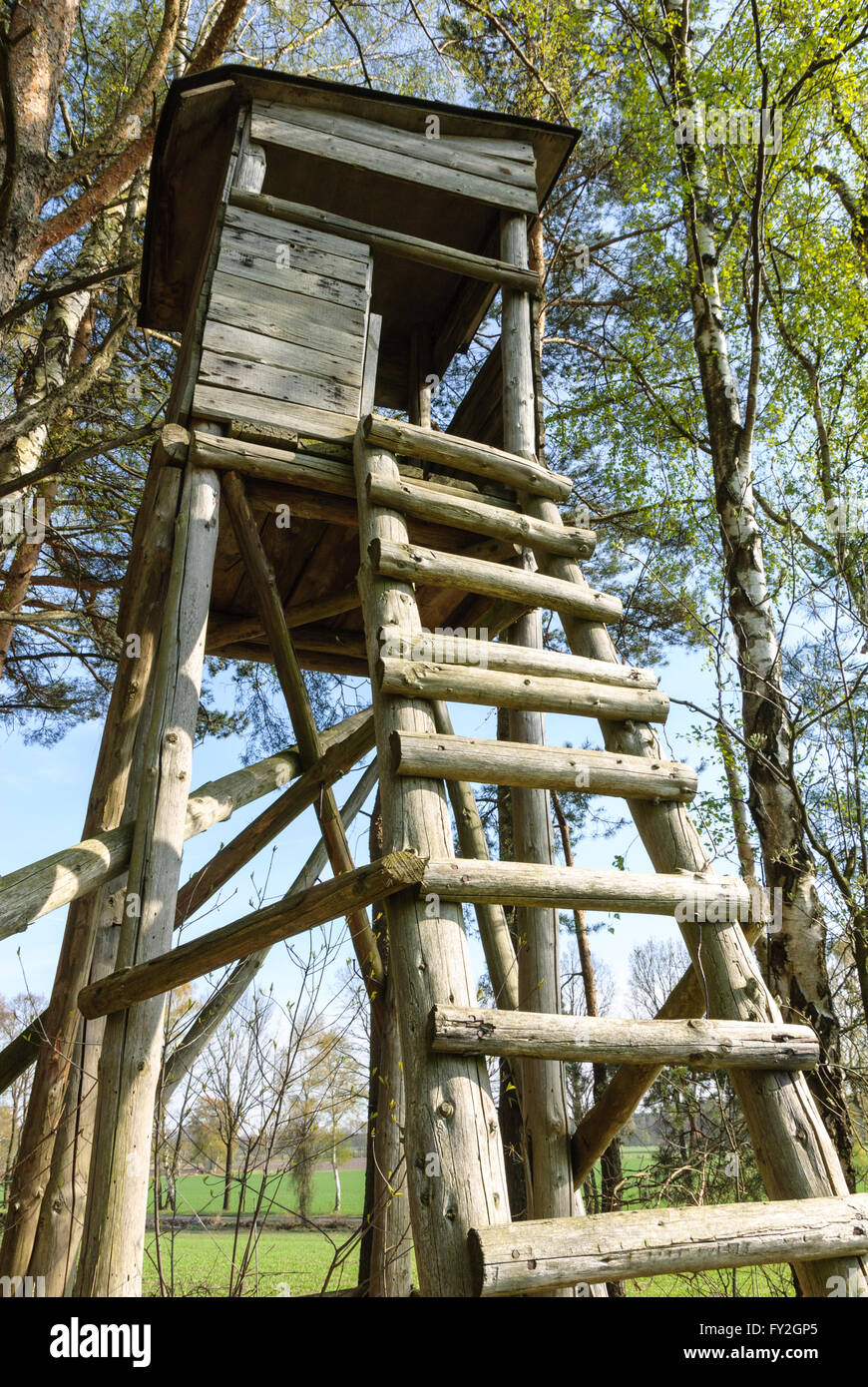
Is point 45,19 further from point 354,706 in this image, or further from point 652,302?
point 652,302

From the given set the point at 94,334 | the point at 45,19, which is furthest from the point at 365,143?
the point at 94,334

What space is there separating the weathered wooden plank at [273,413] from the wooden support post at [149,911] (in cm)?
37

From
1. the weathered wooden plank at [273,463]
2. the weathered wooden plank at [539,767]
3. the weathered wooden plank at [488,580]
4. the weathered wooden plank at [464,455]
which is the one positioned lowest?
the weathered wooden plank at [539,767]

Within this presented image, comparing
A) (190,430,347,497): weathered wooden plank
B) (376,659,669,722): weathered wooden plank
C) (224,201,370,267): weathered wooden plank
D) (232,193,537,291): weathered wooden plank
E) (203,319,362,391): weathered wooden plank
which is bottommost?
(376,659,669,722): weathered wooden plank

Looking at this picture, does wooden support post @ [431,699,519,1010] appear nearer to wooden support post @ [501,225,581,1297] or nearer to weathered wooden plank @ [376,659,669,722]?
wooden support post @ [501,225,581,1297]

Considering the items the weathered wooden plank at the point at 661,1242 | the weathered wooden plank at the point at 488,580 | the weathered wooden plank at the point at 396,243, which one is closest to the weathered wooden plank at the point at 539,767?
the weathered wooden plank at the point at 488,580

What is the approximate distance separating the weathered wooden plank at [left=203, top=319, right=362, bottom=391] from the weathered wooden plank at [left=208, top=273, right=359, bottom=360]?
4 cm

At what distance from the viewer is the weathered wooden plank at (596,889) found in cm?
245

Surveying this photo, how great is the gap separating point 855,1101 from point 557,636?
5.44 metres

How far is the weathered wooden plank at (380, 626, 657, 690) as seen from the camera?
3.03m

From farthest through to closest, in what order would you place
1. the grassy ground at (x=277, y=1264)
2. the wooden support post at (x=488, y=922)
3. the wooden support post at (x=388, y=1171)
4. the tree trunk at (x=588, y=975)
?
the tree trunk at (x=588, y=975) < the wooden support post at (x=488, y=922) < the wooden support post at (x=388, y=1171) < the grassy ground at (x=277, y=1264)
